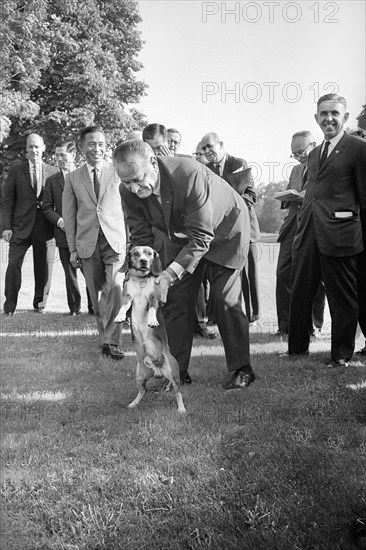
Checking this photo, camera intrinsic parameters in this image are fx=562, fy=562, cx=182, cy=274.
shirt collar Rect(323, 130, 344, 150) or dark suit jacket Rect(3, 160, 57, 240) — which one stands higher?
shirt collar Rect(323, 130, 344, 150)

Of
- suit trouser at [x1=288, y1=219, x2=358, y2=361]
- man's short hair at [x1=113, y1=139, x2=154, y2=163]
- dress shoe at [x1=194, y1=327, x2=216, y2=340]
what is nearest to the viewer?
man's short hair at [x1=113, y1=139, x2=154, y2=163]

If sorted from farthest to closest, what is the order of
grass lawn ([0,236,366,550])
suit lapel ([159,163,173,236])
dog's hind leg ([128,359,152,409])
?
dog's hind leg ([128,359,152,409]), suit lapel ([159,163,173,236]), grass lawn ([0,236,366,550])

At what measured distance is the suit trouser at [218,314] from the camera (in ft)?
15.8

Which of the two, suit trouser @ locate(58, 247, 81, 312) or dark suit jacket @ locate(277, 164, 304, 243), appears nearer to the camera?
dark suit jacket @ locate(277, 164, 304, 243)

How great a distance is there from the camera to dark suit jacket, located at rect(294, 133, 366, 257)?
530cm

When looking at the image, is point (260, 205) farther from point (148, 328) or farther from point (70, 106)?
point (70, 106)

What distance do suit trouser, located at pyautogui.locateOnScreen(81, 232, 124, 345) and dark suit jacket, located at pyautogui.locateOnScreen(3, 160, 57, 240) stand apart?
6.63ft

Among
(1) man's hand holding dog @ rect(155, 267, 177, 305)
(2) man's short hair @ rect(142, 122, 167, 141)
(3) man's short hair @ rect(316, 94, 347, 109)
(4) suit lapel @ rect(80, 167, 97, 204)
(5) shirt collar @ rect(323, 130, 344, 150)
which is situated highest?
(3) man's short hair @ rect(316, 94, 347, 109)

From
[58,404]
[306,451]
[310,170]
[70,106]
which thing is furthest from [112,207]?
[306,451]

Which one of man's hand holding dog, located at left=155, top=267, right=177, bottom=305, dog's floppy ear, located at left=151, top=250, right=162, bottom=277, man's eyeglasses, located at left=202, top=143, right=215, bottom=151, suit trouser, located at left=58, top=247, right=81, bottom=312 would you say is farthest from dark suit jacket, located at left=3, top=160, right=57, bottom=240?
man's hand holding dog, located at left=155, top=267, right=177, bottom=305

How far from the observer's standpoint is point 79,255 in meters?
6.27

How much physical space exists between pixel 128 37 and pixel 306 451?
2.67 meters

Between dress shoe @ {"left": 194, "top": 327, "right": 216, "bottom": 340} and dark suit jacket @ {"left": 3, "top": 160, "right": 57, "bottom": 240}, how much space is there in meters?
2.88

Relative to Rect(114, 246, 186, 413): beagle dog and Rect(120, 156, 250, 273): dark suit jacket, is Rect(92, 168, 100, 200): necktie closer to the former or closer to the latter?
Rect(120, 156, 250, 273): dark suit jacket
